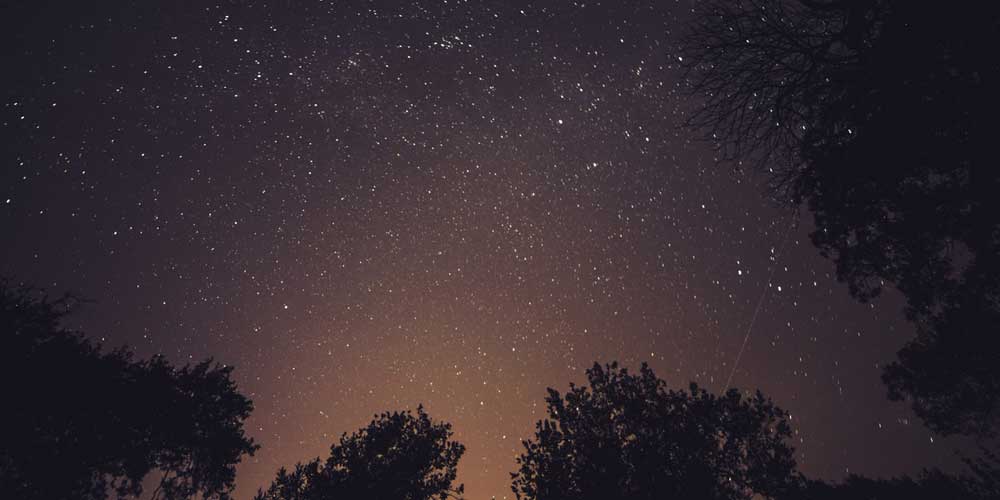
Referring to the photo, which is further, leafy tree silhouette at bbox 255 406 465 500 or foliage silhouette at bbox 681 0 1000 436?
leafy tree silhouette at bbox 255 406 465 500

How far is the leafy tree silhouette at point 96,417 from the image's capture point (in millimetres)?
10727

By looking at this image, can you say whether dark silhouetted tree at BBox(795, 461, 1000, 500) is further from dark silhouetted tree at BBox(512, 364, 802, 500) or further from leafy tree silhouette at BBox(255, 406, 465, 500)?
leafy tree silhouette at BBox(255, 406, 465, 500)

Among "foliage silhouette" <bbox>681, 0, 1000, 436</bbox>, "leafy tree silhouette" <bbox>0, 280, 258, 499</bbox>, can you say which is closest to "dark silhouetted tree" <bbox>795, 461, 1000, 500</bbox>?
"foliage silhouette" <bbox>681, 0, 1000, 436</bbox>

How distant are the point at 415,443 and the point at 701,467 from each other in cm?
1081

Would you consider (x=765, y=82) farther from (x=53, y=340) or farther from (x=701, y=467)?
(x=53, y=340)

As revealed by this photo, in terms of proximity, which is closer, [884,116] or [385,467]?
[884,116]

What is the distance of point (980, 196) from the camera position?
A: 169 inches

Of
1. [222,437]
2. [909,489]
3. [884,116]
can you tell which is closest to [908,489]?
[909,489]

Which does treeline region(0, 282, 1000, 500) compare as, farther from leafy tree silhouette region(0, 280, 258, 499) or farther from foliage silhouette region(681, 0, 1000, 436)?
foliage silhouette region(681, 0, 1000, 436)

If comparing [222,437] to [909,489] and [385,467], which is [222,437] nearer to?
[385,467]

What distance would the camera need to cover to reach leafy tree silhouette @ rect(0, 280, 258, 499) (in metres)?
10.7

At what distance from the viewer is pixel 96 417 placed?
1191 cm

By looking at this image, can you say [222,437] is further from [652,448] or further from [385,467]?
[652,448]

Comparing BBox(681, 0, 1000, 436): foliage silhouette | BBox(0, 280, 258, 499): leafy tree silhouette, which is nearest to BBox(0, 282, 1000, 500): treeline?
BBox(0, 280, 258, 499): leafy tree silhouette
